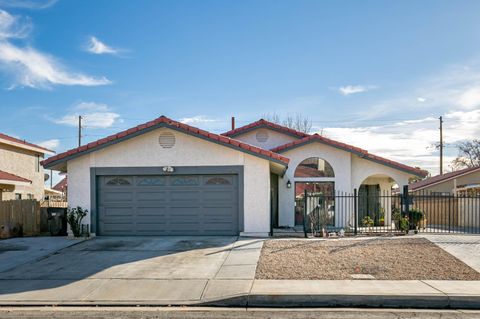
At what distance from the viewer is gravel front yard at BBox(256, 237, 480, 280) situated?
10.2 metres

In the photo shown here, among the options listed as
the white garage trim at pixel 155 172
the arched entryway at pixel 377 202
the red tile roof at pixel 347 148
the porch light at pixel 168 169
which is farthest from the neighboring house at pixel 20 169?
the arched entryway at pixel 377 202

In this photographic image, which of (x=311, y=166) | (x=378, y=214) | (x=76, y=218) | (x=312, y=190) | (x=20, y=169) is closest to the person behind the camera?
(x=76, y=218)

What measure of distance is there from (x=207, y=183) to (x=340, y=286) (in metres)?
7.99

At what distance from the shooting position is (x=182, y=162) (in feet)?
52.9

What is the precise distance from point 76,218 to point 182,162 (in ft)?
14.1

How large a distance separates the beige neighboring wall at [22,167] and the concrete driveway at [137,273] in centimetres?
1223

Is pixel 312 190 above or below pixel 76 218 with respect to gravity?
above

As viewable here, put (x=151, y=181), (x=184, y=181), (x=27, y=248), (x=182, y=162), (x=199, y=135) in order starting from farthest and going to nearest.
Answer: (x=151, y=181)
(x=184, y=181)
(x=182, y=162)
(x=199, y=135)
(x=27, y=248)

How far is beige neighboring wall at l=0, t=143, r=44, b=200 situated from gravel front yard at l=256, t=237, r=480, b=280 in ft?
53.3

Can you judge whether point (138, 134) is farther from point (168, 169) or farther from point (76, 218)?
point (76, 218)

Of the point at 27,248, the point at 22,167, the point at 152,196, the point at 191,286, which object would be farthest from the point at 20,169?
the point at 191,286

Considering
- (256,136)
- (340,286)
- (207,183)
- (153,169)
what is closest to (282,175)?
(256,136)

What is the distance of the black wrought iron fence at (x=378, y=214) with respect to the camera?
53.1 feet

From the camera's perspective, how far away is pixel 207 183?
53.0ft
